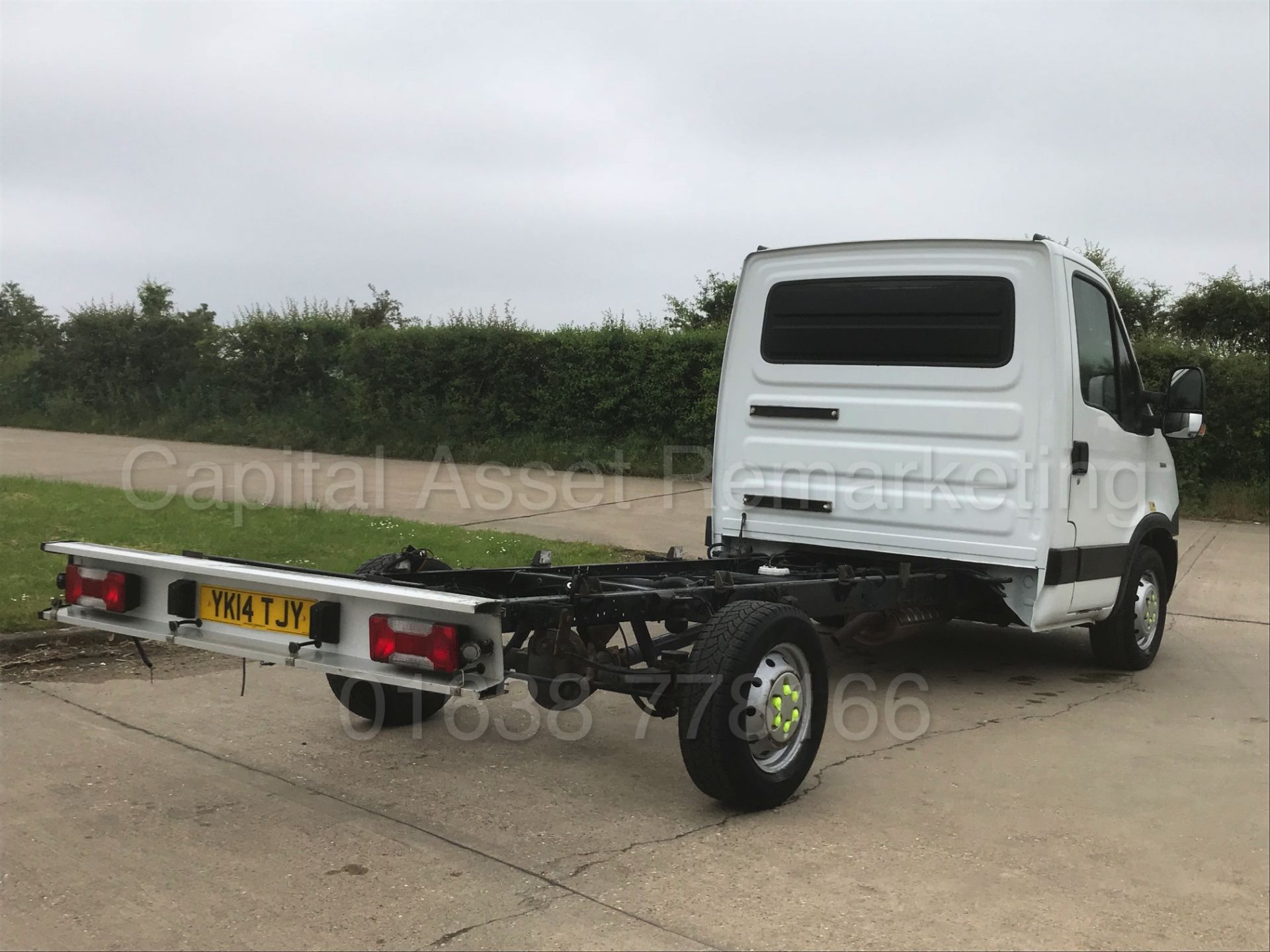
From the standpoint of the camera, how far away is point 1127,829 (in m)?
4.39

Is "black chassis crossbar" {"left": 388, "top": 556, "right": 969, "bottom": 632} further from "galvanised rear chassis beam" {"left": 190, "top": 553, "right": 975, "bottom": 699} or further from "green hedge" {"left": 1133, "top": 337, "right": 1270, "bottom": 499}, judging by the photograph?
"green hedge" {"left": 1133, "top": 337, "right": 1270, "bottom": 499}

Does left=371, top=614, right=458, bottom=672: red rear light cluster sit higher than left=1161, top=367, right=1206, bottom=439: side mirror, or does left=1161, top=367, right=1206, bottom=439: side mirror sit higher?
left=1161, top=367, right=1206, bottom=439: side mirror

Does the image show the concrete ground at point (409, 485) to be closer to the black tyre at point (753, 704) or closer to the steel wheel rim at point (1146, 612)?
the steel wheel rim at point (1146, 612)

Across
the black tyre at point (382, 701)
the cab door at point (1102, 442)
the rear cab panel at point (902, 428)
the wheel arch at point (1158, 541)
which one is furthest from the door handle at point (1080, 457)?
the black tyre at point (382, 701)

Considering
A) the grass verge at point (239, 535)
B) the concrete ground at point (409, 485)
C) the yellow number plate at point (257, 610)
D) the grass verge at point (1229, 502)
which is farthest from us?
the grass verge at point (1229, 502)

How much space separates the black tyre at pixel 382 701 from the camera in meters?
5.38

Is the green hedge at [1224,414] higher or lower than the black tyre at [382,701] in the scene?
higher

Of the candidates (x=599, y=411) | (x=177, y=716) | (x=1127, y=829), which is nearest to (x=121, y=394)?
→ (x=599, y=411)

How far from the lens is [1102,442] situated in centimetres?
639

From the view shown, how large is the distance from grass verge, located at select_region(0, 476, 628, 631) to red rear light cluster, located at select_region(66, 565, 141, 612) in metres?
3.43

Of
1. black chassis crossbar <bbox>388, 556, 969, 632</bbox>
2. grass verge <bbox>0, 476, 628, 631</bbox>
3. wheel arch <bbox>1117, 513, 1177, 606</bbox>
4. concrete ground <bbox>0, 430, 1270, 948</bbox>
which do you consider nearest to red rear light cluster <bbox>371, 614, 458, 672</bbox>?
black chassis crossbar <bbox>388, 556, 969, 632</bbox>

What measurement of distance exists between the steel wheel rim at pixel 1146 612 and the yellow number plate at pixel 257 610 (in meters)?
4.89

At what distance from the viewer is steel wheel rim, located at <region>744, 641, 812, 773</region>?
4.40 metres

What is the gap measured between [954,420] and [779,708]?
2.26m
